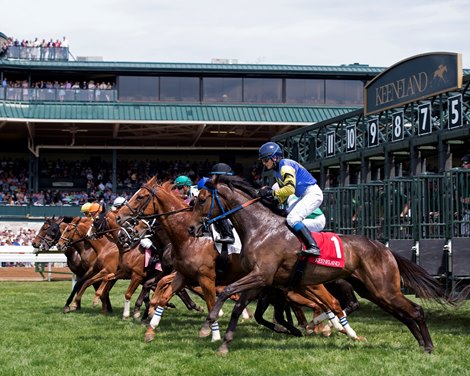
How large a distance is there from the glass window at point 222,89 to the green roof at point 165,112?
0.71 m

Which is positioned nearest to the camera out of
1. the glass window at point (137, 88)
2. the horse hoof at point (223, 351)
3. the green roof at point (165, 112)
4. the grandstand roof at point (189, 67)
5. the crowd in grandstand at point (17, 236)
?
the horse hoof at point (223, 351)

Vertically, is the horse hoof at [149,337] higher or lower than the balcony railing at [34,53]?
lower

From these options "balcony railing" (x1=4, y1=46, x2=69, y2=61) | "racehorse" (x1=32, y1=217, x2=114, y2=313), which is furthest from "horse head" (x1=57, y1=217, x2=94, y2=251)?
"balcony railing" (x1=4, y1=46, x2=69, y2=61)

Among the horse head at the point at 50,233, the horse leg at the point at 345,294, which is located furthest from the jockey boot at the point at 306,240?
the horse head at the point at 50,233

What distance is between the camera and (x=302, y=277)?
7.78 metres

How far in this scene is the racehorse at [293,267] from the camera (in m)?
7.56

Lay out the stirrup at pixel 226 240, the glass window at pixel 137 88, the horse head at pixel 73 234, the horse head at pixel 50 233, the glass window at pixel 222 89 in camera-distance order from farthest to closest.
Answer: the glass window at pixel 222 89 → the glass window at pixel 137 88 → the horse head at pixel 50 233 → the horse head at pixel 73 234 → the stirrup at pixel 226 240

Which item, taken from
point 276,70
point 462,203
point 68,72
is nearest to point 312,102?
point 276,70

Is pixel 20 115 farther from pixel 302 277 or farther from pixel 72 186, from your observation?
pixel 302 277

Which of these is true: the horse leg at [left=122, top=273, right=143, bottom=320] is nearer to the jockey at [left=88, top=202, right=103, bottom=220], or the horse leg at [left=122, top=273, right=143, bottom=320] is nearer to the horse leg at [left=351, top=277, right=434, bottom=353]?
the jockey at [left=88, top=202, right=103, bottom=220]

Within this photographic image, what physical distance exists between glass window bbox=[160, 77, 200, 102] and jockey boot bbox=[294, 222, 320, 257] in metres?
25.8

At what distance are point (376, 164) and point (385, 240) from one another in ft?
17.2

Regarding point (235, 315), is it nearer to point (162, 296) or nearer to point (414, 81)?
point (162, 296)

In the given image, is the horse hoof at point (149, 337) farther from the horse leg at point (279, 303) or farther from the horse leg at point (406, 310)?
the horse leg at point (406, 310)
